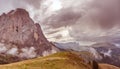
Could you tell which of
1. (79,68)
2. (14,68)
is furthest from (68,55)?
(14,68)

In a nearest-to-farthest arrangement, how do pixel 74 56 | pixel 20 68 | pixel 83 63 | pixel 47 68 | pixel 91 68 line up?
pixel 20 68 < pixel 47 68 < pixel 91 68 < pixel 83 63 < pixel 74 56

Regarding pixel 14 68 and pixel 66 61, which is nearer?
pixel 14 68

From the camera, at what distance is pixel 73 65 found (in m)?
143

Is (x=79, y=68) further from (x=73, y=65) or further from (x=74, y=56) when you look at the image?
(x=74, y=56)

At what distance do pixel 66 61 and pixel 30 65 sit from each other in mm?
26269

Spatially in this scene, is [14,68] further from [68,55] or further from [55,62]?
[68,55]

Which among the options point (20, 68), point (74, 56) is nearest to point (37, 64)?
point (20, 68)

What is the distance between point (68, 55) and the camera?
181 m

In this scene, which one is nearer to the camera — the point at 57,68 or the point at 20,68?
the point at 20,68

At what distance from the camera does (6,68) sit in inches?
4852

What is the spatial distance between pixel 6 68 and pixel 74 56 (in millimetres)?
63983

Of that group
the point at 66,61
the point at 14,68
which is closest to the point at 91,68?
the point at 66,61

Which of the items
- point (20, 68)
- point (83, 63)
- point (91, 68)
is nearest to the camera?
point (20, 68)

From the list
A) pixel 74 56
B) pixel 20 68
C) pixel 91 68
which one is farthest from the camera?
pixel 74 56
